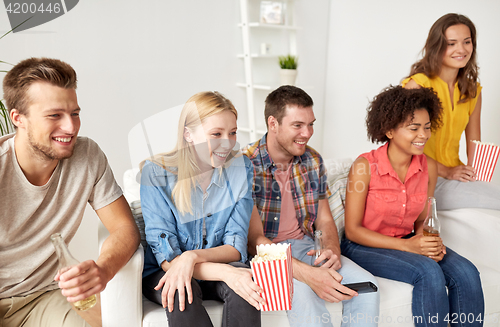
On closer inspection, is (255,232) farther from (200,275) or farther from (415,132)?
(415,132)

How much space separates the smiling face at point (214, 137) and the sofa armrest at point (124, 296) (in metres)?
0.42

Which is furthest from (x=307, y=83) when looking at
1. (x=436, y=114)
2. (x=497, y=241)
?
(x=497, y=241)

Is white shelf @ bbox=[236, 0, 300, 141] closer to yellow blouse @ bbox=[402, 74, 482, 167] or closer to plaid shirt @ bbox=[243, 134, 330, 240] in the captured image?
yellow blouse @ bbox=[402, 74, 482, 167]

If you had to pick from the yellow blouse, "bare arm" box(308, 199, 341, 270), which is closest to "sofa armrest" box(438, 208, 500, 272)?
the yellow blouse

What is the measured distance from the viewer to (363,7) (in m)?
3.71

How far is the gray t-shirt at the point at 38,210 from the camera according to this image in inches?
54.6

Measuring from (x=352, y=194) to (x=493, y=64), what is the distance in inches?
72.7

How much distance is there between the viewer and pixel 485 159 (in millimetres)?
2158

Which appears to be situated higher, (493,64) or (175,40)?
(175,40)

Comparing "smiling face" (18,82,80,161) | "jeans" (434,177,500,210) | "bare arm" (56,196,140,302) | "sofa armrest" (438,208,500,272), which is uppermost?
"smiling face" (18,82,80,161)

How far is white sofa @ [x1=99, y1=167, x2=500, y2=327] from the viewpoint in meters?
1.45

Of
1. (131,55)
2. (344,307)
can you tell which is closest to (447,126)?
(344,307)

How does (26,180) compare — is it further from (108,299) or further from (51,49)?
(51,49)

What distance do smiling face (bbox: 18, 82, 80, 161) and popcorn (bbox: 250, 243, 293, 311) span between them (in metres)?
0.70
